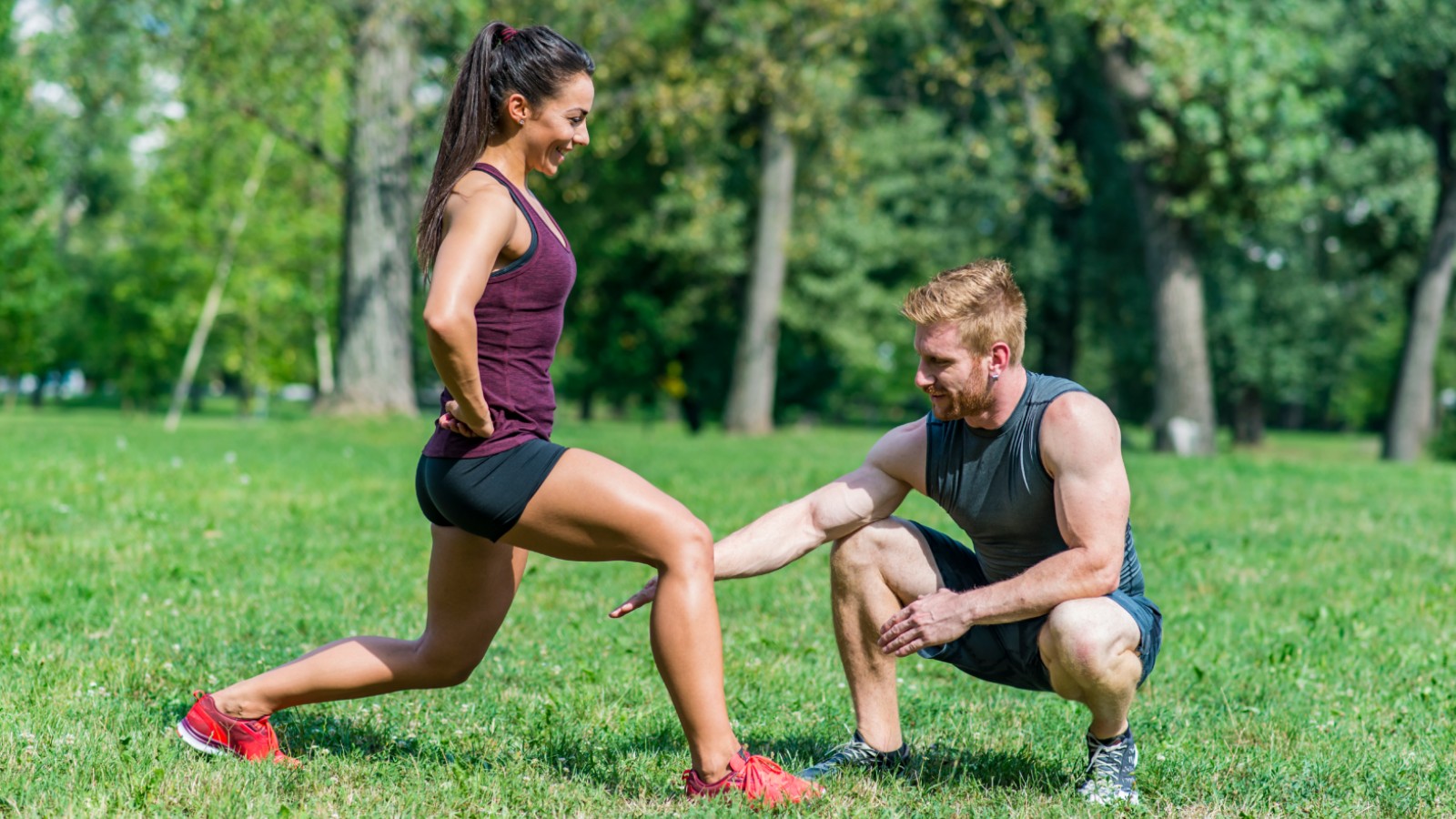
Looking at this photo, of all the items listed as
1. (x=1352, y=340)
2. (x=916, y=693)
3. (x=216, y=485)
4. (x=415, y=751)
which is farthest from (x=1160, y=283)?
(x=1352, y=340)

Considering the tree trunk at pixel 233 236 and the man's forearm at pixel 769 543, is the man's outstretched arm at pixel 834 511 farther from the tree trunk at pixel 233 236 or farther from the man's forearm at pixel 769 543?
the tree trunk at pixel 233 236

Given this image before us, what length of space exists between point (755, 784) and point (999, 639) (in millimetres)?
969

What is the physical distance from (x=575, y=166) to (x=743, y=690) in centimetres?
2322

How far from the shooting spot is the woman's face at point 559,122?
3613 millimetres

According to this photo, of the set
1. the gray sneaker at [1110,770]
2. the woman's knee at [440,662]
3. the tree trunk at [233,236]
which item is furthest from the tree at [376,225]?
the tree trunk at [233,236]

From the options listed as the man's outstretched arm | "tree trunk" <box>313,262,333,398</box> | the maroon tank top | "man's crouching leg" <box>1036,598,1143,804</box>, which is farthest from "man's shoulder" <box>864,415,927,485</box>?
"tree trunk" <box>313,262,333,398</box>

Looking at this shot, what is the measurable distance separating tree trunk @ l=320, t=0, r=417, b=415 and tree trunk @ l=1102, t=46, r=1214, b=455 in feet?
36.0

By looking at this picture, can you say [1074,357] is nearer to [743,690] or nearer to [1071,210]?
[1071,210]

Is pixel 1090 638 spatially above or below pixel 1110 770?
above

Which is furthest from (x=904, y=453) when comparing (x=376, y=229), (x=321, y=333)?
(x=321, y=333)

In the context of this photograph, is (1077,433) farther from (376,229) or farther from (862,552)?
(376,229)

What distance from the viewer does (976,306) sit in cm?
377

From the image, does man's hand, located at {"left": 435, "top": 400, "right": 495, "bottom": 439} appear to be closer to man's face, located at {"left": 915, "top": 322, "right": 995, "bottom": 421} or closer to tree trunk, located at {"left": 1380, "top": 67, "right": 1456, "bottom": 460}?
man's face, located at {"left": 915, "top": 322, "right": 995, "bottom": 421}

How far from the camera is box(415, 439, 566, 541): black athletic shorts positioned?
3.46 metres
